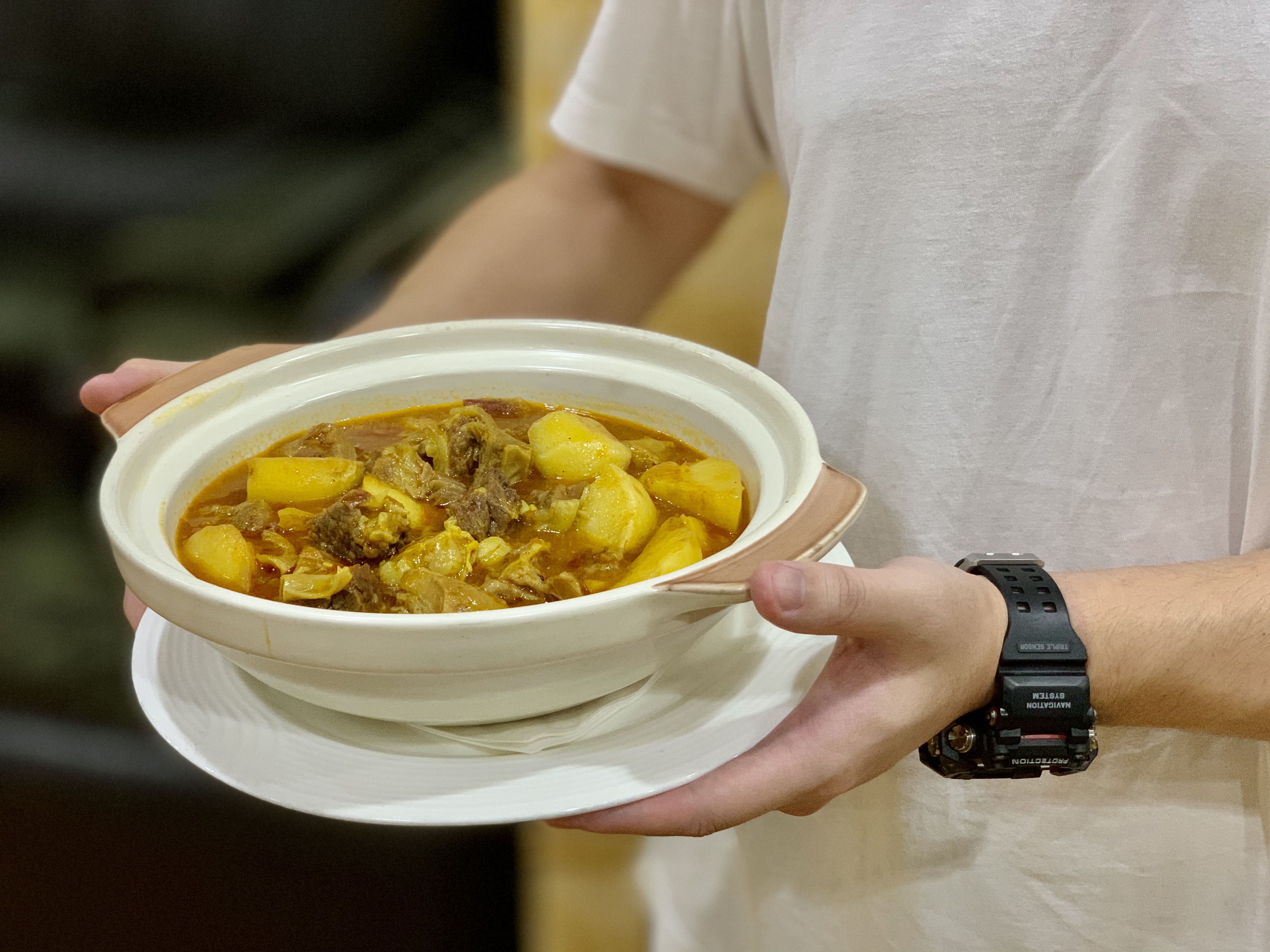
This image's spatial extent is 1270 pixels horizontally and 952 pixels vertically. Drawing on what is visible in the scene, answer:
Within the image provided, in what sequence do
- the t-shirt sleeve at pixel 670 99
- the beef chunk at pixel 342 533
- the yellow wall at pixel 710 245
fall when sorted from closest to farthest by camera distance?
the beef chunk at pixel 342 533, the t-shirt sleeve at pixel 670 99, the yellow wall at pixel 710 245

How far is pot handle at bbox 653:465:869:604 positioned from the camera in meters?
0.73

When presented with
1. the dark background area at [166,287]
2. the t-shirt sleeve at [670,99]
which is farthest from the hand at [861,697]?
the dark background area at [166,287]

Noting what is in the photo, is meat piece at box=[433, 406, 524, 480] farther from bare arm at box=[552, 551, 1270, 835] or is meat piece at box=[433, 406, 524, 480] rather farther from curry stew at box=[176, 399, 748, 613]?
bare arm at box=[552, 551, 1270, 835]

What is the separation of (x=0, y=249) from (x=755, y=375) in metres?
1.23

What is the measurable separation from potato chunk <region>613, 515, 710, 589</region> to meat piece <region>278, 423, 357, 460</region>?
0.38m

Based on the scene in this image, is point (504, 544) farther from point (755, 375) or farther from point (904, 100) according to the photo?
point (904, 100)

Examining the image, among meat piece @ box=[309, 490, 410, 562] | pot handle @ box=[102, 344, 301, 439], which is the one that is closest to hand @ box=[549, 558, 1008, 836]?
meat piece @ box=[309, 490, 410, 562]

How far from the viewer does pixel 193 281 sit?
5.35ft

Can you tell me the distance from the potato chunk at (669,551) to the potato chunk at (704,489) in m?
0.03

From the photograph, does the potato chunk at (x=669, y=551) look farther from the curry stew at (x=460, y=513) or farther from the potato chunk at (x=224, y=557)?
the potato chunk at (x=224, y=557)

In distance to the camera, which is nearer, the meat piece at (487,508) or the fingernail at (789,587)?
the fingernail at (789,587)

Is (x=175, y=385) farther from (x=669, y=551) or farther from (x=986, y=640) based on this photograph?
(x=986, y=640)

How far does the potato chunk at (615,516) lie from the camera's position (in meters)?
0.96

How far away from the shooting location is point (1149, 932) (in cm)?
126
